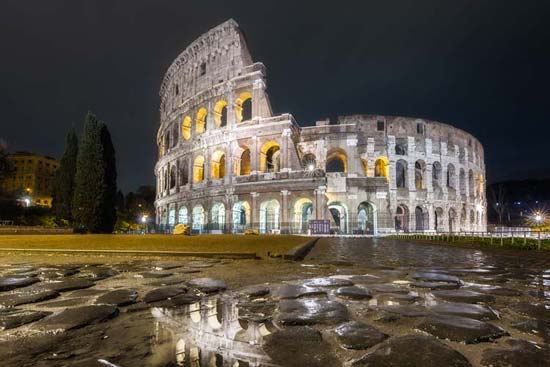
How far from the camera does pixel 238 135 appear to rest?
30.8 meters

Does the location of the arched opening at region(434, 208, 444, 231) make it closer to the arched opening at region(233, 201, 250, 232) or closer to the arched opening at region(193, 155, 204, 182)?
the arched opening at region(233, 201, 250, 232)

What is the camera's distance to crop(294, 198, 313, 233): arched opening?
86.0 ft

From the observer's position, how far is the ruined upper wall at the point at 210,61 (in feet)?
108

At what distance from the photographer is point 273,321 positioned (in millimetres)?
2537

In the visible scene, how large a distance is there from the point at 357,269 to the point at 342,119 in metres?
31.4

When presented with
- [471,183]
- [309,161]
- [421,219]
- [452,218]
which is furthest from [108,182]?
[471,183]

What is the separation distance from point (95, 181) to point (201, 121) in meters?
14.2

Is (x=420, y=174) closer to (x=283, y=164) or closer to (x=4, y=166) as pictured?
(x=283, y=164)

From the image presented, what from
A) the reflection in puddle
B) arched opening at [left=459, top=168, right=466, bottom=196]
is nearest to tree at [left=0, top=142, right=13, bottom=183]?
the reflection in puddle

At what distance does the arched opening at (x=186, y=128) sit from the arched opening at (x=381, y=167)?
835 inches

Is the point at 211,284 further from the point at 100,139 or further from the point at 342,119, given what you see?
the point at 342,119

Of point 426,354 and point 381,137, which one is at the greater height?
point 381,137

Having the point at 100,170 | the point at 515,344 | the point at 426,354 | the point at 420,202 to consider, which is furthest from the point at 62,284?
the point at 420,202

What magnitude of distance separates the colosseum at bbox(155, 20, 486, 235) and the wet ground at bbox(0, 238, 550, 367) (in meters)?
20.0
